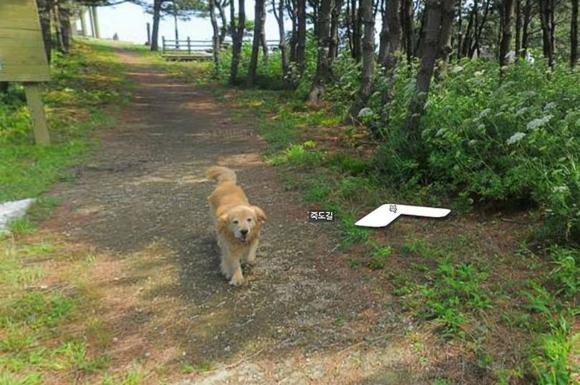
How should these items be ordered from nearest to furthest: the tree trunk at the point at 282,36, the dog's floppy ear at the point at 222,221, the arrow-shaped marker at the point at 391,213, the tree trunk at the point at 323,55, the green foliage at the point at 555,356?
the green foliage at the point at 555,356
the dog's floppy ear at the point at 222,221
the arrow-shaped marker at the point at 391,213
the tree trunk at the point at 323,55
the tree trunk at the point at 282,36

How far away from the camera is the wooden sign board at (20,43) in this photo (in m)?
7.73

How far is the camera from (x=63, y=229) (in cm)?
488

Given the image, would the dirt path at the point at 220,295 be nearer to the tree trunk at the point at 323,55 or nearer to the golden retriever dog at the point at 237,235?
the golden retriever dog at the point at 237,235

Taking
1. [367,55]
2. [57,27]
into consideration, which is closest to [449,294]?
[367,55]

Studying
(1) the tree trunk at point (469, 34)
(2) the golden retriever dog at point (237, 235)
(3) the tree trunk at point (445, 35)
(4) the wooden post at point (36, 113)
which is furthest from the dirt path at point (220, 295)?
(1) the tree trunk at point (469, 34)

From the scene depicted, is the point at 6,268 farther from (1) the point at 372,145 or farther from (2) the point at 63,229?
(1) the point at 372,145

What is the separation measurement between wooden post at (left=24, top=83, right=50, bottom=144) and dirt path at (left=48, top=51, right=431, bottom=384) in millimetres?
2350

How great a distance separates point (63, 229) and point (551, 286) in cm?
461

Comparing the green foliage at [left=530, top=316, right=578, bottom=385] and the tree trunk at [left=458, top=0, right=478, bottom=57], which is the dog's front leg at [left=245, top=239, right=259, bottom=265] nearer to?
the green foliage at [left=530, top=316, right=578, bottom=385]

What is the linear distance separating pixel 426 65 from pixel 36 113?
6939 mm

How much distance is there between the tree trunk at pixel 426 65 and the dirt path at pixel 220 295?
1.82 m

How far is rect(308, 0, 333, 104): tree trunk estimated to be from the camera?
37.6ft

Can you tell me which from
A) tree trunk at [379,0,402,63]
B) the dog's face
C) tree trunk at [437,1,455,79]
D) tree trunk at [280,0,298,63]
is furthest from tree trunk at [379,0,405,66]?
tree trunk at [280,0,298,63]

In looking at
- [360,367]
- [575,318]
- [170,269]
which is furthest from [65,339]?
[575,318]
